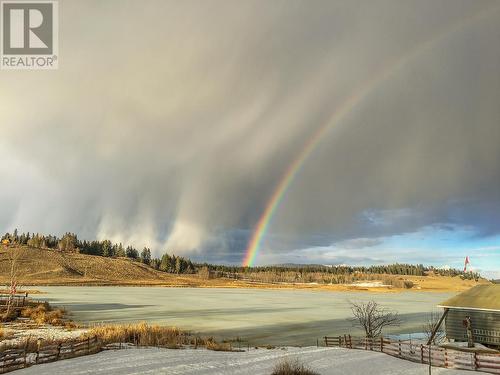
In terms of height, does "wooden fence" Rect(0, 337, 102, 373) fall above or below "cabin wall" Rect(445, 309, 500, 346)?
above

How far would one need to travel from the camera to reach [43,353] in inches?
1079

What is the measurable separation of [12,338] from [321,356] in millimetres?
26313

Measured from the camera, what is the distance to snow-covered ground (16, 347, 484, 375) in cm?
2483

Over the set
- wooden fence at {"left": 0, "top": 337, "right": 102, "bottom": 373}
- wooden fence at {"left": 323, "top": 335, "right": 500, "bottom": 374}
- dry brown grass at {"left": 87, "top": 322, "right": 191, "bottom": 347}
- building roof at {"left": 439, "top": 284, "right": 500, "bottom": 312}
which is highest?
building roof at {"left": 439, "top": 284, "right": 500, "bottom": 312}

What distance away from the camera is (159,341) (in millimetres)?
36625

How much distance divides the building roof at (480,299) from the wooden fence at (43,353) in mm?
31017

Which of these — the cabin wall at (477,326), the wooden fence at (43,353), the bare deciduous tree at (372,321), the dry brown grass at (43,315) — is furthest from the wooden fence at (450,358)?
the dry brown grass at (43,315)

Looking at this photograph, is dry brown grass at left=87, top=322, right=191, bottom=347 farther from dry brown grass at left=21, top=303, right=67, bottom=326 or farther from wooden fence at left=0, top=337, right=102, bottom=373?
dry brown grass at left=21, top=303, right=67, bottom=326

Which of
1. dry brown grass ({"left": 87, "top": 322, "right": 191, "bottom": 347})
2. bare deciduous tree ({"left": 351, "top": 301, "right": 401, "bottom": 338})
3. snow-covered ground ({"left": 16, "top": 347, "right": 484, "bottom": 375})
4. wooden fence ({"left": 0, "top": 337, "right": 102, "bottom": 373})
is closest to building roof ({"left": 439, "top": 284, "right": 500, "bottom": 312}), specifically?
bare deciduous tree ({"left": 351, "top": 301, "right": 401, "bottom": 338})

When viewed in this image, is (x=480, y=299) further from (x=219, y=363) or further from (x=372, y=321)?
(x=219, y=363)

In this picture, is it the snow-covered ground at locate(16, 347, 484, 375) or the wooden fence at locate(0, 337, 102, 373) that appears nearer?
the wooden fence at locate(0, 337, 102, 373)

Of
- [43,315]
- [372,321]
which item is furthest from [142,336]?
[372,321]

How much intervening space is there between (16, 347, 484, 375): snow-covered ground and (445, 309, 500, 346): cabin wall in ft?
32.8

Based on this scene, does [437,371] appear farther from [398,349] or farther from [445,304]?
[445,304]
